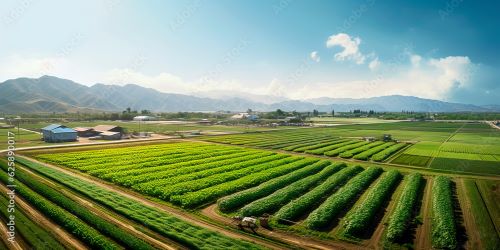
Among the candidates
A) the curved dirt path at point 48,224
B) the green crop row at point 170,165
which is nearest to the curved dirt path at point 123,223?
the curved dirt path at point 48,224

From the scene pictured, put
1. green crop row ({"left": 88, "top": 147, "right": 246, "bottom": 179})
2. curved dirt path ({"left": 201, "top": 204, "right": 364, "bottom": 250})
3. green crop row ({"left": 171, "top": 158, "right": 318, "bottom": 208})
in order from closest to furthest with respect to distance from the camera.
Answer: curved dirt path ({"left": 201, "top": 204, "right": 364, "bottom": 250}), green crop row ({"left": 171, "top": 158, "right": 318, "bottom": 208}), green crop row ({"left": 88, "top": 147, "right": 246, "bottom": 179})

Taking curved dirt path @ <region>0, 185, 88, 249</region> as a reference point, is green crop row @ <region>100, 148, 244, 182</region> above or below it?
above

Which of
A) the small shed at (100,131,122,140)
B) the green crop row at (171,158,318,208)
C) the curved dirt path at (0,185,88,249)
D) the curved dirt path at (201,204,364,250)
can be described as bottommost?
the curved dirt path at (201,204,364,250)

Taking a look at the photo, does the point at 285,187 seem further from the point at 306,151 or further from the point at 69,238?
the point at 306,151

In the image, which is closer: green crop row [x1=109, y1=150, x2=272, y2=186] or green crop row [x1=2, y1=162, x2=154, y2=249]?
green crop row [x1=2, y1=162, x2=154, y2=249]

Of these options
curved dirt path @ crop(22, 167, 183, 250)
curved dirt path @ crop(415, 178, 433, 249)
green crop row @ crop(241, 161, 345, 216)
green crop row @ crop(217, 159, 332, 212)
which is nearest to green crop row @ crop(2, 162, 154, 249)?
curved dirt path @ crop(22, 167, 183, 250)

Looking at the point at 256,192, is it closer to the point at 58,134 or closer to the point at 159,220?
the point at 159,220

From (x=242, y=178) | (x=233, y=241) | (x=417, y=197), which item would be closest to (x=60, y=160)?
(x=242, y=178)

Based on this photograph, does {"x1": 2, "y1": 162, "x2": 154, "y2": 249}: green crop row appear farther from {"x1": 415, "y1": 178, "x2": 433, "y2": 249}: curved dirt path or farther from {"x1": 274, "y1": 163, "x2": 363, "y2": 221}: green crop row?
→ {"x1": 415, "y1": 178, "x2": 433, "y2": 249}: curved dirt path
